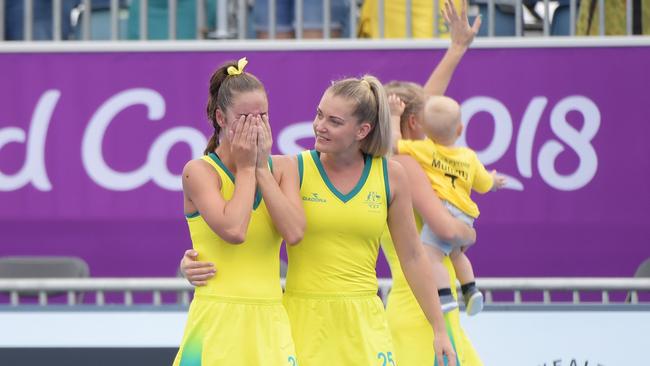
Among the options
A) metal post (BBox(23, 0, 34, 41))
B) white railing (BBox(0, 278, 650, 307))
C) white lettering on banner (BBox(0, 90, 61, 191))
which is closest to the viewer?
white railing (BBox(0, 278, 650, 307))

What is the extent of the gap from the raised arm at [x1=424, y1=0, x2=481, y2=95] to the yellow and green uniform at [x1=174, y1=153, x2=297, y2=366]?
201 centimetres

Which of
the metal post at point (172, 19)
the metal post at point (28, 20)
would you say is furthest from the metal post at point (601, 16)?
the metal post at point (28, 20)

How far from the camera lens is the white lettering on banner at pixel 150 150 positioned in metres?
7.68

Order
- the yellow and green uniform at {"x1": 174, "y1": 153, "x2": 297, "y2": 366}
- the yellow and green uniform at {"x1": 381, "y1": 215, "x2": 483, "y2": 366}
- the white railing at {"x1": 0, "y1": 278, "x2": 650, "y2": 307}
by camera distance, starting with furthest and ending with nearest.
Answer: the white railing at {"x1": 0, "y1": 278, "x2": 650, "y2": 307}, the yellow and green uniform at {"x1": 381, "y1": 215, "x2": 483, "y2": 366}, the yellow and green uniform at {"x1": 174, "y1": 153, "x2": 297, "y2": 366}

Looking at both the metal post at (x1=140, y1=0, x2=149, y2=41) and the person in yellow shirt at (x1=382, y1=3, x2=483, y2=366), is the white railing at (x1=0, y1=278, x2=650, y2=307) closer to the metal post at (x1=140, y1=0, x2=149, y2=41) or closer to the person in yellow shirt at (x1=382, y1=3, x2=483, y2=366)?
the person in yellow shirt at (x1=382, y1=3, x2=483, y2=366)

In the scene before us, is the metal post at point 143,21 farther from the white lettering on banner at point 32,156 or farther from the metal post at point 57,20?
the white lettering on banner at point 32,156

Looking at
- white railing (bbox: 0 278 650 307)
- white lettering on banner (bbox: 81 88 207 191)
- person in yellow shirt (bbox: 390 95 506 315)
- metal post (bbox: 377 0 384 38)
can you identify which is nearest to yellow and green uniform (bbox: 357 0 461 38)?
metal post (bbox: 377 0 384 38)

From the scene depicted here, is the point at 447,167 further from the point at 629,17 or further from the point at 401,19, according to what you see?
the point at 629,17

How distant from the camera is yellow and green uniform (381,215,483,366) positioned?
5.08 metres

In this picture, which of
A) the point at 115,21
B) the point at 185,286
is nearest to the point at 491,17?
the point at 115,21

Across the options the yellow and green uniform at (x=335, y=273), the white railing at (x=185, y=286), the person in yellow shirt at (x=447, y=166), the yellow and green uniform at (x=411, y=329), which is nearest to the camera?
the yellow and green uniform at (x=335, y=273)

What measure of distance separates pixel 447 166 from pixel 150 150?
279 centimetres

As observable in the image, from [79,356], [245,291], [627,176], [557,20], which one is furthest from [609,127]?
[245,291]

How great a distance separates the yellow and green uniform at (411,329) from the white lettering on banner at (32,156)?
10.3 ft
